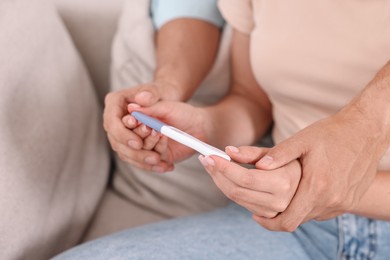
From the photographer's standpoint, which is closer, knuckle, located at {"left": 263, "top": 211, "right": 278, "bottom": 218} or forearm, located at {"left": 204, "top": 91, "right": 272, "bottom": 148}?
knuckle, located at {"left": 263, "top": 211, "right": 278, "bottom": 218}

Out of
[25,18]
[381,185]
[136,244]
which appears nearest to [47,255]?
[136,244]

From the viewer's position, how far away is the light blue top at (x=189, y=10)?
91cm

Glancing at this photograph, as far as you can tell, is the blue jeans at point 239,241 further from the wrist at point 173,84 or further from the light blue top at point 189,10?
the light blue top at point 189,10

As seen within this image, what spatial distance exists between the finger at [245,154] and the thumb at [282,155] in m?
0.01

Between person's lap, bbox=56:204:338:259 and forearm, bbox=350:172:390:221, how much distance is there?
0.30 ft

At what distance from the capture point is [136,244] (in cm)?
70

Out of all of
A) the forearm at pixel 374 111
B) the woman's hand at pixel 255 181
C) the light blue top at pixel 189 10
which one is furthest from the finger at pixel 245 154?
the light blue top at pixel 189 10

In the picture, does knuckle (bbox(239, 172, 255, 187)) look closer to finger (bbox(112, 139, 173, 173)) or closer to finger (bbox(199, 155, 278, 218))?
finger (bbox(199, 155, 278, 218))

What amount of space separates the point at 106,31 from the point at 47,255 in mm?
441

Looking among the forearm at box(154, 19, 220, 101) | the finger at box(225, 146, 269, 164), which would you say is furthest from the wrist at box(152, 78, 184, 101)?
the finger at box(225, 146, 269, 164)

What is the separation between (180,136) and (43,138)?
31 cm

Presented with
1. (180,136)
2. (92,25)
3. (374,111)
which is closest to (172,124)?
(180,136)

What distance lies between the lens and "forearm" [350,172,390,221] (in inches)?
25.8

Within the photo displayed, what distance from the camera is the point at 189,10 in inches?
36.0
